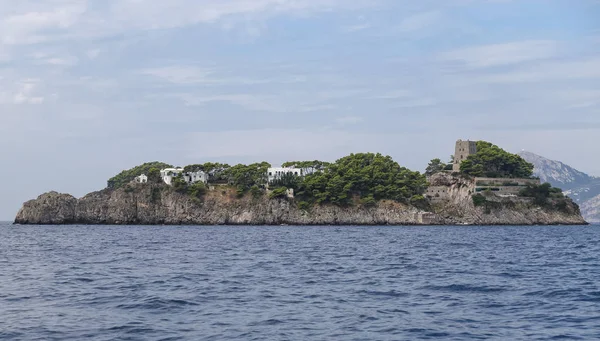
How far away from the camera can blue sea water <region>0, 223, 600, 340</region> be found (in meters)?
26.7

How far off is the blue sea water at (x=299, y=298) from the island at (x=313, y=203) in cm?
12948

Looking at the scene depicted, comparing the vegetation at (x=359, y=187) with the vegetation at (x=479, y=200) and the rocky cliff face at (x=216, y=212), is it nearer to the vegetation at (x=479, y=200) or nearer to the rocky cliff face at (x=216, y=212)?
the rocky cliff face at (x=216, y=212)

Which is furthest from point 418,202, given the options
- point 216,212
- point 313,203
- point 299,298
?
point 299,298

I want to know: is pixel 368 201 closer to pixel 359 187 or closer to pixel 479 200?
pixel 359 187

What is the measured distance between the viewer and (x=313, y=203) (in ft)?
624

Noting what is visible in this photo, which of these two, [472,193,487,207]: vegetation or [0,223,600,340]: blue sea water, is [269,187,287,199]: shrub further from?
[0,223,600,340]: blue sea water

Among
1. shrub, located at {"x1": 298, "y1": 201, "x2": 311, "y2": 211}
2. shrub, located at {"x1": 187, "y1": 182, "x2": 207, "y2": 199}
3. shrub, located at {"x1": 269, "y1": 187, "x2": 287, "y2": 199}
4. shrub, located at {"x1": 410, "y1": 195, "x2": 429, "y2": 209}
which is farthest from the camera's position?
shrub, located at {"x1": 410, "y1": 195, "x2": 429, "y2": 209}

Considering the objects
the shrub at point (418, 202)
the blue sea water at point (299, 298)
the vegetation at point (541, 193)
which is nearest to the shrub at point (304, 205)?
the shrub at point (418, 202)

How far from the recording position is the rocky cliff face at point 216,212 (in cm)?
18538

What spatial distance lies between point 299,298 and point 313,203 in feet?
510

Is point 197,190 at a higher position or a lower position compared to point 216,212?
higher

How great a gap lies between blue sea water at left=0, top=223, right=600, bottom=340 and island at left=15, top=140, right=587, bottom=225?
5098 inches

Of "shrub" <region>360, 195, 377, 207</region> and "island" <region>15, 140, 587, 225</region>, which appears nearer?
"island" <region>15, 140, 587, 225</region>

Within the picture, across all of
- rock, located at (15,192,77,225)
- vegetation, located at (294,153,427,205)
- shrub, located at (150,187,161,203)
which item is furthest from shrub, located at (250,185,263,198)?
rock, located at (15,192,77,225)
